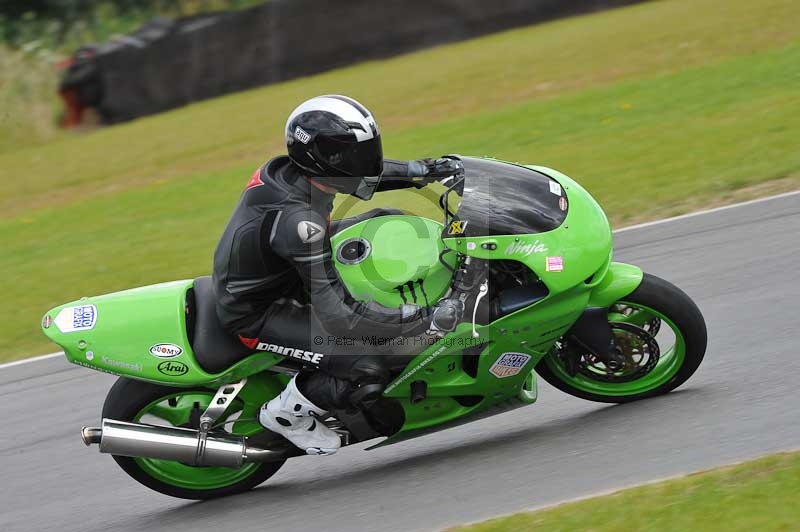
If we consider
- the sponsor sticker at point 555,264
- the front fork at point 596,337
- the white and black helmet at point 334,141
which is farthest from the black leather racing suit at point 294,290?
the front fork at point 596,337

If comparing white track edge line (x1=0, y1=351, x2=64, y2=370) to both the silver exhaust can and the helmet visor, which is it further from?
the helmet visor

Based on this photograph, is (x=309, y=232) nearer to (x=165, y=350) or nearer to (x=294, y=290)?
(x=294, y=290)

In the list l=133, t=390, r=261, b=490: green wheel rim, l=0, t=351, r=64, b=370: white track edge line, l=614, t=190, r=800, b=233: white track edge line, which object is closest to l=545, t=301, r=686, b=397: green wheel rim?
l=133, t=390, r=261, b=490: green wheel rim

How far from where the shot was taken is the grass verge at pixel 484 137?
942 centimetres

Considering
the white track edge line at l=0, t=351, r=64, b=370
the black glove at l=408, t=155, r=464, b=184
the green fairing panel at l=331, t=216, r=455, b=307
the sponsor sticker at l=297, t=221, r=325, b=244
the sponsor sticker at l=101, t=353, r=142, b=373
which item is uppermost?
the black glove at l=408, t=155, r=464, b=184

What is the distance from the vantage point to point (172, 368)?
4773 millimetres

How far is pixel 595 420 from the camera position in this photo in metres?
5.14

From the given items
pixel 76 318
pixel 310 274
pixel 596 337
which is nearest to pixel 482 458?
Result: pixel 596 337

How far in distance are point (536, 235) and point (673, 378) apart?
1143 millimetres

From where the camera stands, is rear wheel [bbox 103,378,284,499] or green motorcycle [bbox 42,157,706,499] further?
rear wheel [bbox 103,378,284,499]

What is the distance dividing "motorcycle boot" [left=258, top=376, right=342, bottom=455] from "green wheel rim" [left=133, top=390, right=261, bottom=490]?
0.23 m

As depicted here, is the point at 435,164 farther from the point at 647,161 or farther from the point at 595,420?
the point at 647,161

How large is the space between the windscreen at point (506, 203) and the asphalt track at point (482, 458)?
111cm

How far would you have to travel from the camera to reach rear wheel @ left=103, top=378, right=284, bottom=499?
→ 4.97 meters
